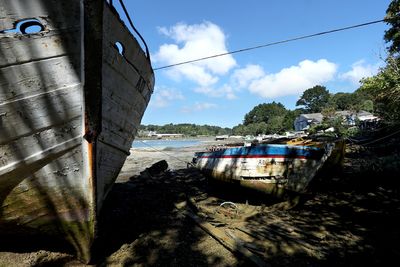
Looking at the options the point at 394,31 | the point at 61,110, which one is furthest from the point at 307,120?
the point at 61,110

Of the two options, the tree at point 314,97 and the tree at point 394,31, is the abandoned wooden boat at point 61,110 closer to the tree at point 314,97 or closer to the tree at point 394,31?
the tree at point 394,31

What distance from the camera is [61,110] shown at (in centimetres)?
366

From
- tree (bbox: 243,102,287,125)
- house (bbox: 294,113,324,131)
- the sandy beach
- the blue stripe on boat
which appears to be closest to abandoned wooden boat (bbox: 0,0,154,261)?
the sandy beach

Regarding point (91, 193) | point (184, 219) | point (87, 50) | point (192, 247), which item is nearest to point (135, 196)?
point (184, 219)

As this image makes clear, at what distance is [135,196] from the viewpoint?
355 inches

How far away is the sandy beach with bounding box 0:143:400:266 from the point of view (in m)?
4.59

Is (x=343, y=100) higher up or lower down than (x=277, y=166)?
higher up

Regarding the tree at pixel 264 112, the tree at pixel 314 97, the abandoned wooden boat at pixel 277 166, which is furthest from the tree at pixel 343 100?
the abandoned wooden boat at pixel 277 166

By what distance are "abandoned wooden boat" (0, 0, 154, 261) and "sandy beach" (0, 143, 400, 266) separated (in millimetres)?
821

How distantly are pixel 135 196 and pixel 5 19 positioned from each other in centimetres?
679

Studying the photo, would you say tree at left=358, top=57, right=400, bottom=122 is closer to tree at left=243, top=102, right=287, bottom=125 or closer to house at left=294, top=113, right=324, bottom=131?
house at left=294, top=113, right=324, bottom=131

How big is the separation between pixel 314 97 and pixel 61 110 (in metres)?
126

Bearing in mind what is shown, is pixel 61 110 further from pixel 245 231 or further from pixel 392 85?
pixel 392 85

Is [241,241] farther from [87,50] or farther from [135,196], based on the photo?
[135,196]
